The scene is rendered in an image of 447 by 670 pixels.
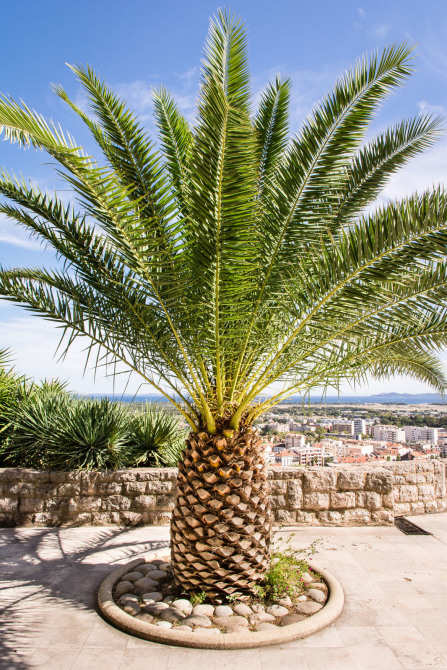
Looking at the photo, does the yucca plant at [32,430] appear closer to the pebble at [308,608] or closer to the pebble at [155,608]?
the pebble at [155,608]

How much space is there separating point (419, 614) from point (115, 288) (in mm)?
3806

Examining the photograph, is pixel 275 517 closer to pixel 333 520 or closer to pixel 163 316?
pixel 333 520

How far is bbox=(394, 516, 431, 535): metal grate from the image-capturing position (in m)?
5.96

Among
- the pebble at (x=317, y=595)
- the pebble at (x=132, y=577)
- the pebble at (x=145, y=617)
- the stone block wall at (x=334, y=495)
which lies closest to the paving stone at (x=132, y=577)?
the pebble at (x=132, y=577)

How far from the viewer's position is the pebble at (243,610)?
12.1 feet

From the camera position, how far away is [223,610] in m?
3.69

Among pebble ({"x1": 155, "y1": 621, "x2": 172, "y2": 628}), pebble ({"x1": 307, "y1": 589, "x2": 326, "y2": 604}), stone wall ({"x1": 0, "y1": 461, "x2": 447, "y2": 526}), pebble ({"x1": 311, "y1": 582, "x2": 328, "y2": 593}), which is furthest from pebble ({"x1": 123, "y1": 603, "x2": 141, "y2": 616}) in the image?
stone wall ({"x1": 0, "y1": 461, "x2": 447, "y2": 526})

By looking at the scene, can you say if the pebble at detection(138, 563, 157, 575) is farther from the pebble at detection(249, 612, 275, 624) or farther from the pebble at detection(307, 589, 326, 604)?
the pebble at detection(307, 589, 326, 604)

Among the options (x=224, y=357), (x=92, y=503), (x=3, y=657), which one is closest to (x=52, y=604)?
(x=3, y=657)

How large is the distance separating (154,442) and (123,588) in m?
2.95

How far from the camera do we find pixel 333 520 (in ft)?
20.3

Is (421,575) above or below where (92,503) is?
below

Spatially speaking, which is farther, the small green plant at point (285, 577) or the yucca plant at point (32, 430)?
the yucca plant at point (32, 430)

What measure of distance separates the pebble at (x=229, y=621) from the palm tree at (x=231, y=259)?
0.79ft
